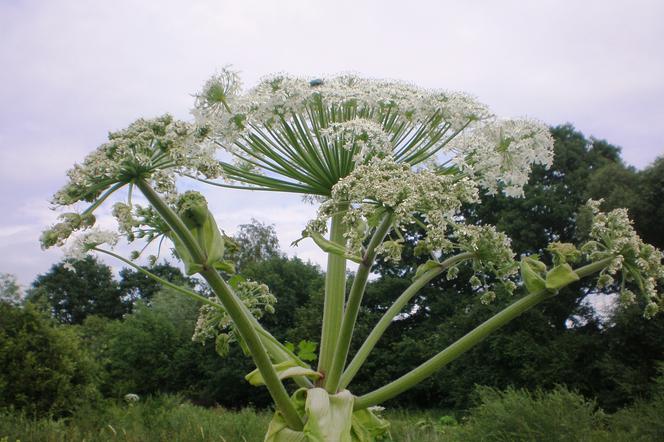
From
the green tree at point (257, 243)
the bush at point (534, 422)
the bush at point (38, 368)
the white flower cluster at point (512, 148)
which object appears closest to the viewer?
the white flower cluster at point (512, 148)

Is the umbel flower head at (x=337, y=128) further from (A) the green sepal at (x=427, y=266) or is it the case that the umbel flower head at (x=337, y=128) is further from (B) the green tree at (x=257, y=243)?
(B) the green tree at (x=257, y=243)

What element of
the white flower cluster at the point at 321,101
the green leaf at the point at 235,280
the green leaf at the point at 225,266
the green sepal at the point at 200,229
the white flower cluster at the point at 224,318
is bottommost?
the white flower cluster at the point at 224,318

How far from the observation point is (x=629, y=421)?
498 inches

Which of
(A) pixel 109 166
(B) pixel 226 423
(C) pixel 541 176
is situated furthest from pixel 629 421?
(C) pixel 541 176

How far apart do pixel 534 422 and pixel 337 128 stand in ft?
33.1

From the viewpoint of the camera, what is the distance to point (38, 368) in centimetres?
1302

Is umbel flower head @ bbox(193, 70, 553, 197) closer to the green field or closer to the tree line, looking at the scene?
the green field

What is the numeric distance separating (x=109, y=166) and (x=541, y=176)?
29.6m

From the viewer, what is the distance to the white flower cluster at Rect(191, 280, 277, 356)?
7.77ft

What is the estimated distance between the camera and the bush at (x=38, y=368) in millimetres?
12766

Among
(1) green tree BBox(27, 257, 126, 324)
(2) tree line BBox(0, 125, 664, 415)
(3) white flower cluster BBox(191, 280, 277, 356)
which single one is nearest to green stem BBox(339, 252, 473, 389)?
(3) white flower cluster BBox(191, 280, 277, 356)

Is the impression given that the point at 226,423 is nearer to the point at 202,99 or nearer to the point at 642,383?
the point at 202,99

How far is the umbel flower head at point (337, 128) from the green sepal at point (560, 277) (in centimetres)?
69

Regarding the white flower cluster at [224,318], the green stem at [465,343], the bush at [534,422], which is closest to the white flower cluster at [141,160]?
the white flower cluster at [224,318]
